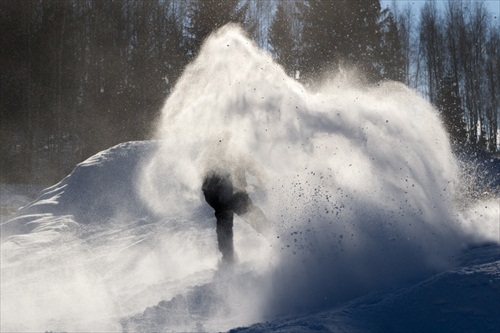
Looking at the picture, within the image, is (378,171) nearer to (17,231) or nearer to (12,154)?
(17,231)

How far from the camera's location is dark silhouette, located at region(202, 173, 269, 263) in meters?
7.00

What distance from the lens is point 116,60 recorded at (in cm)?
3045

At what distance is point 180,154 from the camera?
1341 cm

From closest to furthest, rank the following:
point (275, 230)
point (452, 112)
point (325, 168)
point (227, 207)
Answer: point (275, 230) < point (227, 207) < point (325, 168) < point (452, 112)

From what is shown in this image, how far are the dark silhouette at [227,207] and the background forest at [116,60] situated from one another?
59.4 ft

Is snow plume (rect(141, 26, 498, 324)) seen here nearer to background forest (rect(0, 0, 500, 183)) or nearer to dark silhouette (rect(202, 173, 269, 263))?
dark silhouette (rect(202, 173, 269, 263))

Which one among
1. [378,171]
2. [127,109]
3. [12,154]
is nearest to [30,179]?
[12,154]

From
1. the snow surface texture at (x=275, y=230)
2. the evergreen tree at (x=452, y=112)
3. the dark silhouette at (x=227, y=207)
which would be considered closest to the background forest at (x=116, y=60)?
the evergreen tree at (x=452, y=112)

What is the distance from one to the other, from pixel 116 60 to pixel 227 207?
25.2 m

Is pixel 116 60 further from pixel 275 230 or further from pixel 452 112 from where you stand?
pixel 275 230

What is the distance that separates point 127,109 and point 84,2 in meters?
9.71

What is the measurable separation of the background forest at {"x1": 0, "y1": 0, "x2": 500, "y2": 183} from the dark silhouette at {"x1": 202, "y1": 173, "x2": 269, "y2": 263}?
59.4ft

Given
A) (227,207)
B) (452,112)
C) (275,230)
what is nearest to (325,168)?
(275,230)

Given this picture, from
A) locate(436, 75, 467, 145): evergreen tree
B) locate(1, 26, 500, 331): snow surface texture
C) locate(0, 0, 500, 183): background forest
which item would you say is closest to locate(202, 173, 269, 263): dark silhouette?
locate(1, 26, 500, 331): snow surface texture
